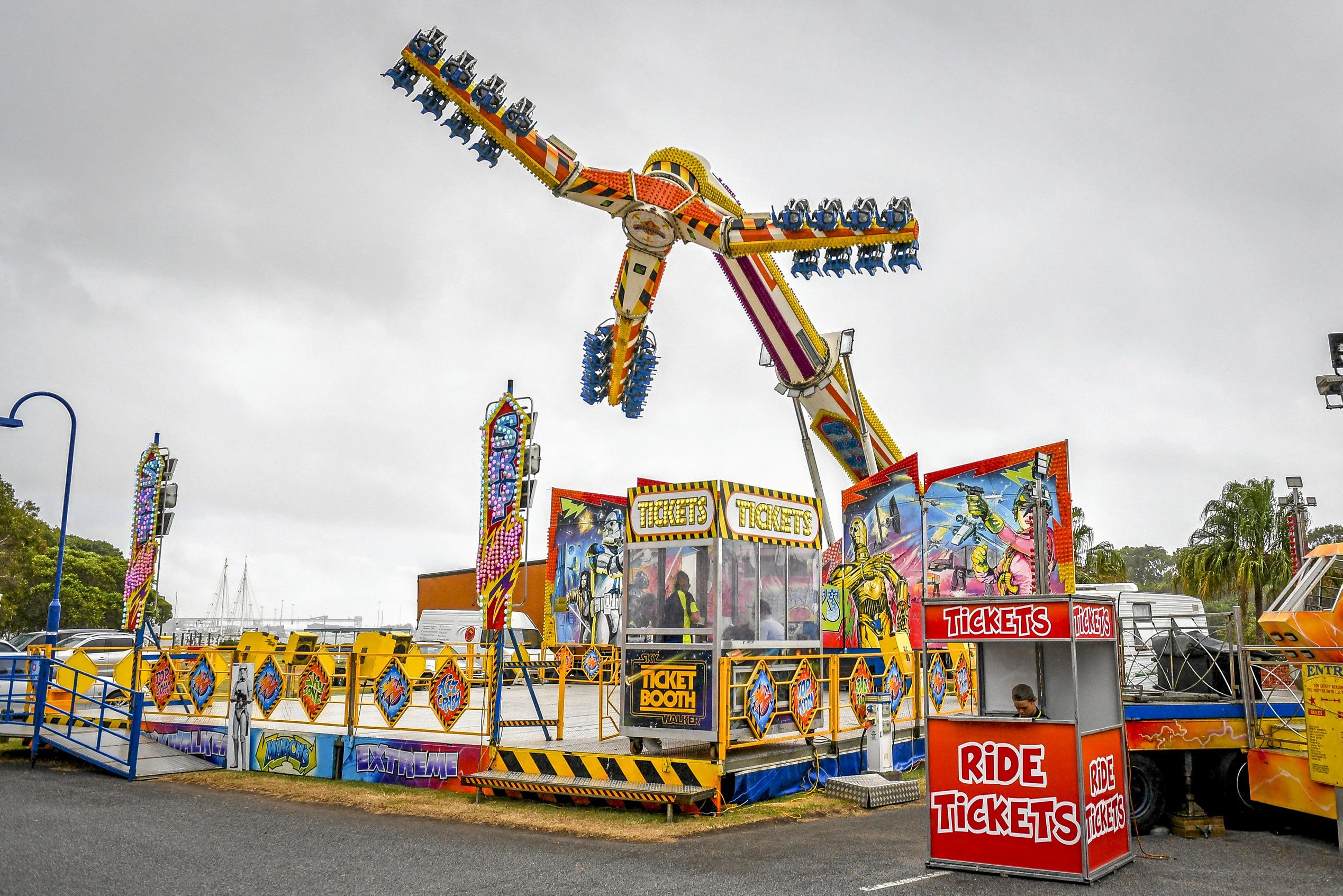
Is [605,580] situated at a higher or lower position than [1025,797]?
higher

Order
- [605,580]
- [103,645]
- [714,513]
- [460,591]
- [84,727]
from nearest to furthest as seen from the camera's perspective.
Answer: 1. [714,513]
2. [84,727]
3. [103,645]
4. [605,580]
5. [460,591]

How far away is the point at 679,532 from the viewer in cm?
1179

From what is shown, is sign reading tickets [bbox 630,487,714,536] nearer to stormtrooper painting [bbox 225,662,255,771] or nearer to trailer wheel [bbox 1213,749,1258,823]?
trailer wheel [bbox 1213,749,1258,823]

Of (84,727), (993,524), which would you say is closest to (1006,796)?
(84,727)

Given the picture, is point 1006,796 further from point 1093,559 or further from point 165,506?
point 1093,559

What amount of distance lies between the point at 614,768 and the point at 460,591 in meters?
39.0

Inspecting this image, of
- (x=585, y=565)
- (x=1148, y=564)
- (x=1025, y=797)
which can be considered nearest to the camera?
(x=1025, y=797)

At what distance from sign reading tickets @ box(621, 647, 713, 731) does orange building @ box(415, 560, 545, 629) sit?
93.8 ft

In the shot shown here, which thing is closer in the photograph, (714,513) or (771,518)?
(714,513)

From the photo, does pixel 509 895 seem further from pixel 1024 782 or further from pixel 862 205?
pixel 862 205

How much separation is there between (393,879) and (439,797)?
11.7ft

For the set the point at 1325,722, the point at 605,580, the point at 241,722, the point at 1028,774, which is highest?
the point at 605,580

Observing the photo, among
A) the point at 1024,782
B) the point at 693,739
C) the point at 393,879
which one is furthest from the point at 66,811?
the point at 1024,782

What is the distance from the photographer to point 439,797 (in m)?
11.4
